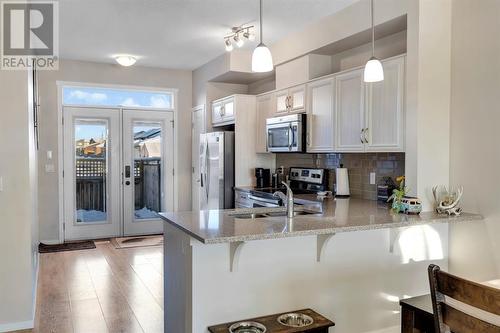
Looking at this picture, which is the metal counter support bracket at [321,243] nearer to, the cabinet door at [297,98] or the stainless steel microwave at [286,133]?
the stainless steel microwave at [286,133]

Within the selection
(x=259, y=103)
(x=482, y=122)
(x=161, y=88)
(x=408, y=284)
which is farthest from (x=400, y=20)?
(x=161, y=88)

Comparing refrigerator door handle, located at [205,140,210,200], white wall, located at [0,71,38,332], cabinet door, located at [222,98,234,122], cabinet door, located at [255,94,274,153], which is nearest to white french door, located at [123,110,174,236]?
refrigerator door handle, located at [205,140,210,200]

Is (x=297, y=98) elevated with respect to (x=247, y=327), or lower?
elevated

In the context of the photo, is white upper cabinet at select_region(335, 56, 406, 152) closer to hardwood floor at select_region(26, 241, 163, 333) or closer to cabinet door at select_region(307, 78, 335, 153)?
cabinet door at select_region(307, 78, 335, 153)

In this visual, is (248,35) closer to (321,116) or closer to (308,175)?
(321,116)

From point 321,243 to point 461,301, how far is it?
1.21 m

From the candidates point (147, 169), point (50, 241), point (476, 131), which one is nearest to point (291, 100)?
point (476, 131)

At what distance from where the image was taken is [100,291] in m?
4.11

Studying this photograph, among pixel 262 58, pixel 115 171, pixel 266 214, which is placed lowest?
pixel 266 214

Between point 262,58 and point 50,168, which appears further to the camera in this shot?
point 50,168

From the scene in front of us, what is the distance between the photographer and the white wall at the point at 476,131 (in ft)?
9.64

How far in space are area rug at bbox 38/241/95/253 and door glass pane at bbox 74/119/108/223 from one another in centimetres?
43

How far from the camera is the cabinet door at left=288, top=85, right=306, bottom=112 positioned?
460 cm

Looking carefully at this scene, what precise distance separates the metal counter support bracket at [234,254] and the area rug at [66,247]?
163 inches
